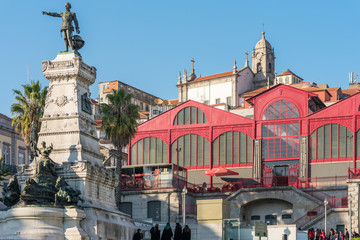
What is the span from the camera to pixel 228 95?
342 feet

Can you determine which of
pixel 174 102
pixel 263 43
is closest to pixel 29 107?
pixel 174 102

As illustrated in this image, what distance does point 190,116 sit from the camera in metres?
70.4

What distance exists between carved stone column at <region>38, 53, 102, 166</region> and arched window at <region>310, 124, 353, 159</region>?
1089 inches

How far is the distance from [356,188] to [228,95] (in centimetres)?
4957

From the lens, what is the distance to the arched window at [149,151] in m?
70.2

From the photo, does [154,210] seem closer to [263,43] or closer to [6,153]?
[6,153]

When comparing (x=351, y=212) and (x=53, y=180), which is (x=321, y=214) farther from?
(x=53, y=180)

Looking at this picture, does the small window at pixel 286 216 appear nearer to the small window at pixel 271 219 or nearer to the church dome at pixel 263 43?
Result: the small window at pixel 271 219

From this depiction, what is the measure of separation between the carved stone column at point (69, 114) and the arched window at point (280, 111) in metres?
28.6

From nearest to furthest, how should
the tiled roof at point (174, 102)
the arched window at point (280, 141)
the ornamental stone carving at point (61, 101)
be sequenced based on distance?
the ornamental stone carving at point (61, 101) < the arched window at point (280, 141) < the tiled roof at point (174, 102)

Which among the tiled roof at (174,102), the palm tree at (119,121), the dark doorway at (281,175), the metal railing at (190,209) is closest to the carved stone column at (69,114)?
the palm tree at (119,121)

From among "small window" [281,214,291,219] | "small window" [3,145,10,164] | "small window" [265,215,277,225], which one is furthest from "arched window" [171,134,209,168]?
"small window" [3,145,10,164]

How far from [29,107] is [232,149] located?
2143 centimetres

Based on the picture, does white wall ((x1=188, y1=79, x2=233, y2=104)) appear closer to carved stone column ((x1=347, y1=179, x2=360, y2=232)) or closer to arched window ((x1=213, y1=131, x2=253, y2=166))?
arched window ((x1=213, y1=131, x2=253, y2=166))
